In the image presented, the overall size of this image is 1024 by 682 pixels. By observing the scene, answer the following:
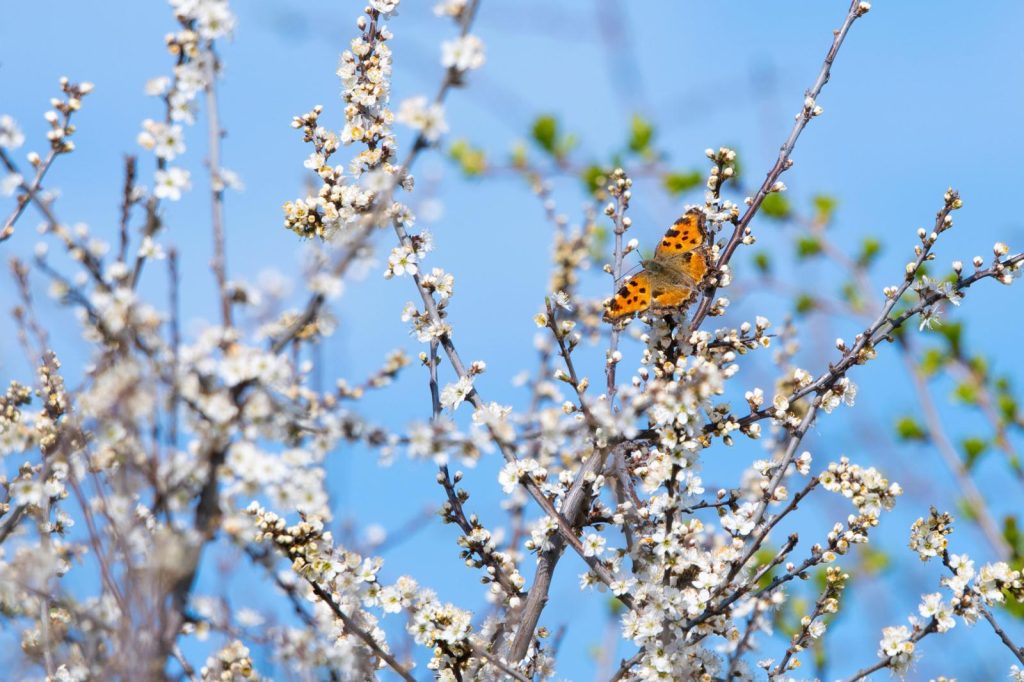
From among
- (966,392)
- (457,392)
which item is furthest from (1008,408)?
(457,392)

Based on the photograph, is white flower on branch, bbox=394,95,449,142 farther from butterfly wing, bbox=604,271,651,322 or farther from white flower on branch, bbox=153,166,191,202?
butterfly wing, bbox=604,271,651,322

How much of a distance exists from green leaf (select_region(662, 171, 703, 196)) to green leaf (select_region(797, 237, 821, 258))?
1.63m

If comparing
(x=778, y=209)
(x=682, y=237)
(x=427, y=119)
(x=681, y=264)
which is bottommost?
(x=427, y=119)

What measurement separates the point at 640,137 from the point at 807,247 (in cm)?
320

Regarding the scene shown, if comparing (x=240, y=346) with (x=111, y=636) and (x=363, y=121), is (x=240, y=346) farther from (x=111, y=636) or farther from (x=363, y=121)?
(x=363, y=121)

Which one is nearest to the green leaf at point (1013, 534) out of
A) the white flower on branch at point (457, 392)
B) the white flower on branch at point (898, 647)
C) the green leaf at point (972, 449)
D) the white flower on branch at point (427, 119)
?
the green leaf at point (972, 449)

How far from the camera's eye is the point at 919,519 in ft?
14.2

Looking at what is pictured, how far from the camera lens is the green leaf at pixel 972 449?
8.91m

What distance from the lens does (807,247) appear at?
977 centimetres

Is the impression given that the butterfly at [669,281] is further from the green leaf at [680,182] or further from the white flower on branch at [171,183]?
the green leaf at [680,182]

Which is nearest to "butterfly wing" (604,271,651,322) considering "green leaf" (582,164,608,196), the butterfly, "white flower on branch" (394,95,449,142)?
the butterfly

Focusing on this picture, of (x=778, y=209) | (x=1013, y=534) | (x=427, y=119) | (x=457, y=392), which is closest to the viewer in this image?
(x=427, y=119)

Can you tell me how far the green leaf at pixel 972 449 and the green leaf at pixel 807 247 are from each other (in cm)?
236

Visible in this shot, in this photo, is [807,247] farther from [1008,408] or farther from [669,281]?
[669,281]
